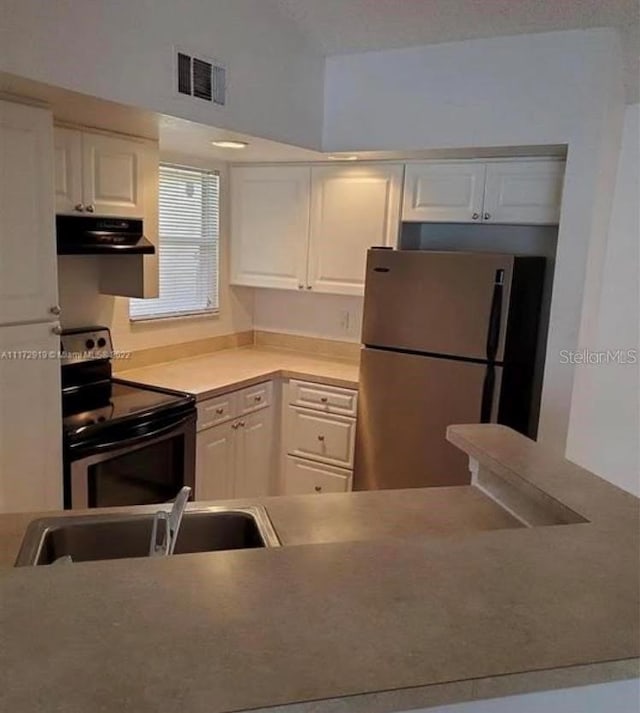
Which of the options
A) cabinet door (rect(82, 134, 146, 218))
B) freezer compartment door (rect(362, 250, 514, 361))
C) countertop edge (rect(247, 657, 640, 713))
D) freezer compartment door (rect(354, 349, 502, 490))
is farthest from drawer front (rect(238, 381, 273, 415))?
countertop edge (rect(247, 657, 640, 713))

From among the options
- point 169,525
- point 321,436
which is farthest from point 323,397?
point 169,525

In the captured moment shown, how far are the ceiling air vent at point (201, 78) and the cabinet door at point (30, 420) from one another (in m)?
1.02

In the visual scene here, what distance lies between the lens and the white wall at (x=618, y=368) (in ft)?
9.86

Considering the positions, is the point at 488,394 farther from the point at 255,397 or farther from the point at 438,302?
the point at 255,397

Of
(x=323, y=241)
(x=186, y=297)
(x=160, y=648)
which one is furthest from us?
(x=186, y=297)

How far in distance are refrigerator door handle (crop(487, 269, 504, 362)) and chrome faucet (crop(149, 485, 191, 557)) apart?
1.76 metres

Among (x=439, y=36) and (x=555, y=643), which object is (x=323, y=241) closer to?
(x=439, y=36)

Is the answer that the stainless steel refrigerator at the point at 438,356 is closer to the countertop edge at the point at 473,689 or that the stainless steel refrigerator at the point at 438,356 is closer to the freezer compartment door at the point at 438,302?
the freezer compartment door at the point at 438,302

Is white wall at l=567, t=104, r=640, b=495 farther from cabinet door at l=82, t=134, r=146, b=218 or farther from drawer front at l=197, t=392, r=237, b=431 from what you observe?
cabinet door at l=82, t=134, r=146, b=218

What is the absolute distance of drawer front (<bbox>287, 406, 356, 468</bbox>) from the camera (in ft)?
11.5

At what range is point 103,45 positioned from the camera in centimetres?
202

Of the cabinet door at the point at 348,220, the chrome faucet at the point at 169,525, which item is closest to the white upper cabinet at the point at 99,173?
the cabinet door at the point at 348,220

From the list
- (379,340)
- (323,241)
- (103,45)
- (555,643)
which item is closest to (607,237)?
(379,340)

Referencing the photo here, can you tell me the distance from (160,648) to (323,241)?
2951mm
